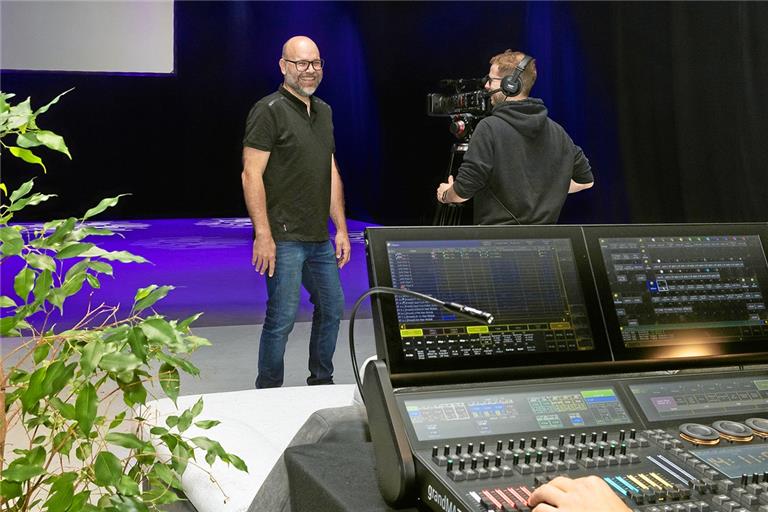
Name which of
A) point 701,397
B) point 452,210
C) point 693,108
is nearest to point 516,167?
point 452,210

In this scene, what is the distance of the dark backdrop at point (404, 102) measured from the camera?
17.3 ft

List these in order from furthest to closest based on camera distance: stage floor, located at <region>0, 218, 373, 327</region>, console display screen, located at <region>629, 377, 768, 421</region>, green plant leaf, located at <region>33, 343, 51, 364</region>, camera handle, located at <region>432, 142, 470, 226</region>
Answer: stage floor, located at <region>0, 218, 373, 327</region> → camera handle, located at <region>432, 142, 470, 226</region> → console display screen, located at <region>629, 377, 768, 421</region> → green plant leaf, located at <region>33, 343, 51, 364</region>

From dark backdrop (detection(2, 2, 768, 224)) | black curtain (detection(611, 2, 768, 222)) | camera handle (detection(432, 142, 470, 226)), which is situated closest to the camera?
camera handle (detection(432, 142, 470, 226))

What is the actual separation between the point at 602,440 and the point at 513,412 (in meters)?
0.12

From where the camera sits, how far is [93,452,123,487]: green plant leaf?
94 cm

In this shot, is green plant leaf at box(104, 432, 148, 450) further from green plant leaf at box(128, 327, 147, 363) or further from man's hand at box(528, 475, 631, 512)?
man's hand at box(528, 475, 631, 512)

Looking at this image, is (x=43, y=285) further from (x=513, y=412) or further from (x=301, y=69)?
(x=301, y=69)

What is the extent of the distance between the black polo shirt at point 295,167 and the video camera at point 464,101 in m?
0.51

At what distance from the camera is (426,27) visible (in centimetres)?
665

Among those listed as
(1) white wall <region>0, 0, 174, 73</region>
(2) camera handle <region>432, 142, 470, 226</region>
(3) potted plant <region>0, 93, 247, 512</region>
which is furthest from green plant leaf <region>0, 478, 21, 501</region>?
(1) white wall <region>0, 0, 174, 73</region>

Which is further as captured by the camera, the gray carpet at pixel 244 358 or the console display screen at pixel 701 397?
the gray carpet at pixel 244 358

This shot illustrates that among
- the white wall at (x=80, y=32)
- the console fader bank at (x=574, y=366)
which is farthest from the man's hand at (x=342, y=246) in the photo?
the white wall at (x=80, y=32)

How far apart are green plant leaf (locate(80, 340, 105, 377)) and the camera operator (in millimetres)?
2197

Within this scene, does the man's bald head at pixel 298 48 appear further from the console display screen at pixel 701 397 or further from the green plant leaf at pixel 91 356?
the green plant leaf at pixel 91 356
